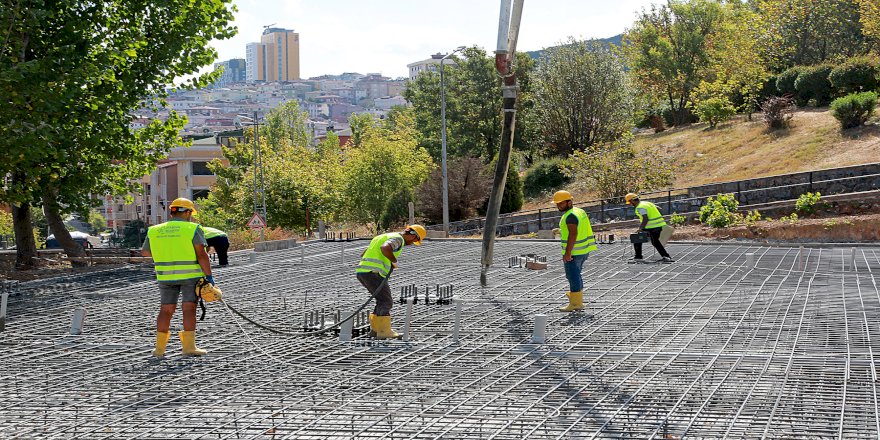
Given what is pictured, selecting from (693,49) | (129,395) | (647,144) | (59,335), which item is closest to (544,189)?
(647,144)

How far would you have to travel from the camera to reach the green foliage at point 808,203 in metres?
21.4

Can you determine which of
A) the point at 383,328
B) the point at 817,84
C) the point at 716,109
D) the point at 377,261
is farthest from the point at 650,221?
the point at 716,109

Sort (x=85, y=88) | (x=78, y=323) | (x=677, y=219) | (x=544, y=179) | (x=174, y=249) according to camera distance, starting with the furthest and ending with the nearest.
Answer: (x=544, y=179)
(x=677, y=219)
(x=85, y=88)
(x=78, y=323)
(x=174, y=249)

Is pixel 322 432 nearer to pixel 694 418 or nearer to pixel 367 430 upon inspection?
pixel 367 430

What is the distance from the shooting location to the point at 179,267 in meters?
8.62

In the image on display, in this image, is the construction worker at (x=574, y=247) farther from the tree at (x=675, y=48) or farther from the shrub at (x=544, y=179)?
the tree at (x=675, y=48)

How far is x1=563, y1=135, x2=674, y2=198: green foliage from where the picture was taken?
29.0 meters

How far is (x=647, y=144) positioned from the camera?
3953 cm

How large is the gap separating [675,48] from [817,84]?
45.1 ft

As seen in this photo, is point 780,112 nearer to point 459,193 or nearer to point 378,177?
point 459,193

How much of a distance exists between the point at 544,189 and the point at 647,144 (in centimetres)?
472

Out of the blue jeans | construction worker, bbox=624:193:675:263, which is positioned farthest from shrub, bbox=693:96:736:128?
the blue jeans

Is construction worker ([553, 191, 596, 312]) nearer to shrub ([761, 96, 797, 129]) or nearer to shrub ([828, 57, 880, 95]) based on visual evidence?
shrub ([761, 96, 797, 129])

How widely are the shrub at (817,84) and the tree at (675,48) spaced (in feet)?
28.5
